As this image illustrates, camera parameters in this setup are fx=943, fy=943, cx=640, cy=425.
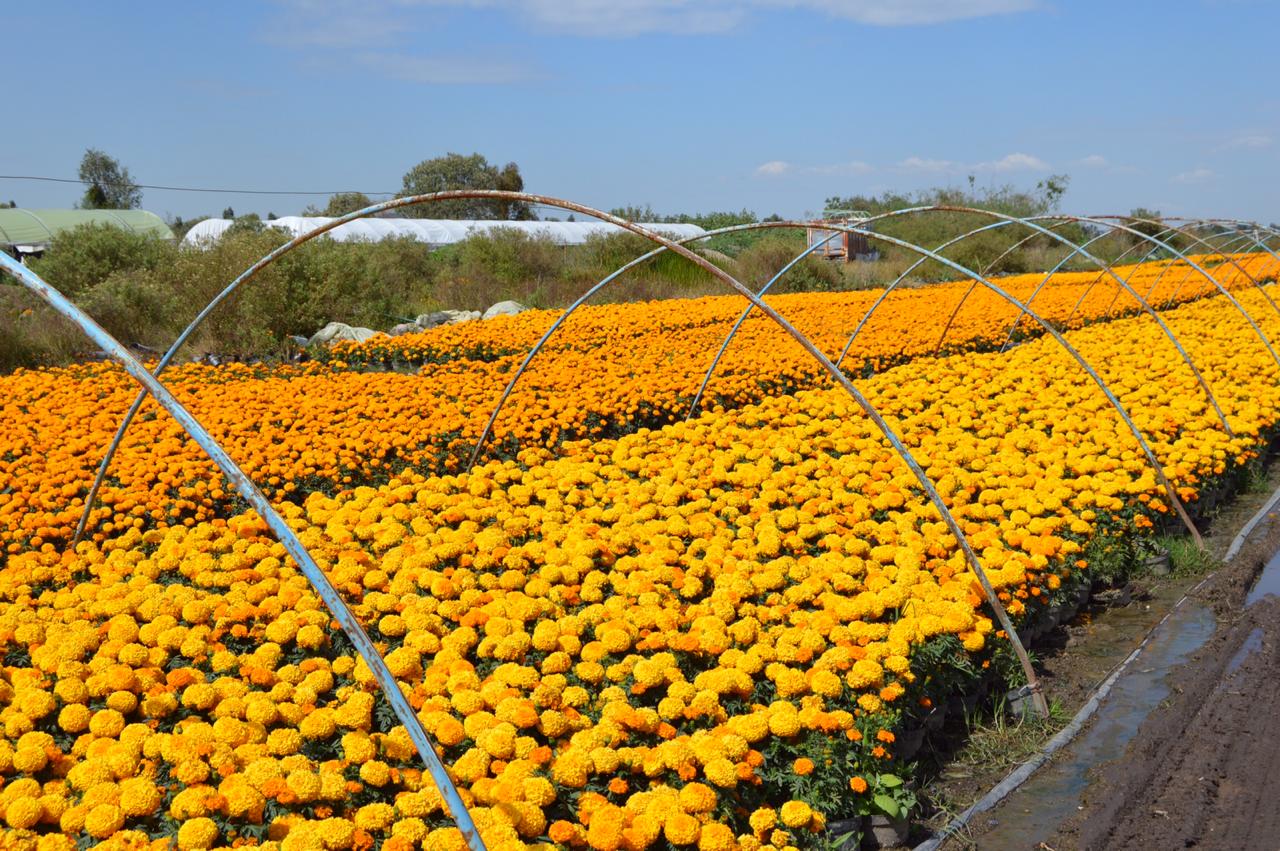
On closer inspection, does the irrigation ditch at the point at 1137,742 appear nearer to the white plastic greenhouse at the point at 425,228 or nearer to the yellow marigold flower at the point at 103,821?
the yellow marigold flower at the point at 103,821

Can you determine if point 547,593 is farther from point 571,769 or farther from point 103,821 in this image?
point 103,821

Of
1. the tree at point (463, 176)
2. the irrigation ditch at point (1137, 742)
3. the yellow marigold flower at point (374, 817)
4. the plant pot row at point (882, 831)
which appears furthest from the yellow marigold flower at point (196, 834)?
the tree at point (463, 176)

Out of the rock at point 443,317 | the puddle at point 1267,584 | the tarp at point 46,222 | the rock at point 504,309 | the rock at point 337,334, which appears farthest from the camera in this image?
the tarp at point 46,222

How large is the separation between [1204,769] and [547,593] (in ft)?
9.43

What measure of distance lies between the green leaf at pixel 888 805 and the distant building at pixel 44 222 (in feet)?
121

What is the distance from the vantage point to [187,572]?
4656 millimetres

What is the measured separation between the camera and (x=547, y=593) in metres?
4.48

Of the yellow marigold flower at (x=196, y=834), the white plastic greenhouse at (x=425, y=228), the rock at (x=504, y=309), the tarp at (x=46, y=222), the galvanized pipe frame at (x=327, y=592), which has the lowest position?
the yellow marigold flower at (x=196, y=834)

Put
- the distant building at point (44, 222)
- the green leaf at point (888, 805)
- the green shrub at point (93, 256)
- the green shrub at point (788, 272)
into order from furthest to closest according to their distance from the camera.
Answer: the distant building at point (44, 222) → the green shrub at point (788, 272) → the green shrub at point (93, 256) → the green leaf at point (888, 805)

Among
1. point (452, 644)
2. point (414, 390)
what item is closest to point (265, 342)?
point (414, 390)

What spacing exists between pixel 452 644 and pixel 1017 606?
2614 millimetres

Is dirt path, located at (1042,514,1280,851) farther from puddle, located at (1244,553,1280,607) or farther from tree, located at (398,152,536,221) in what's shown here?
tree, located at (398,152,536,221)

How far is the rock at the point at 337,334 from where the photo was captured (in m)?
13.9

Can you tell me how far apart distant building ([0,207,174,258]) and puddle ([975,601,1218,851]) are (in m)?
36.4
